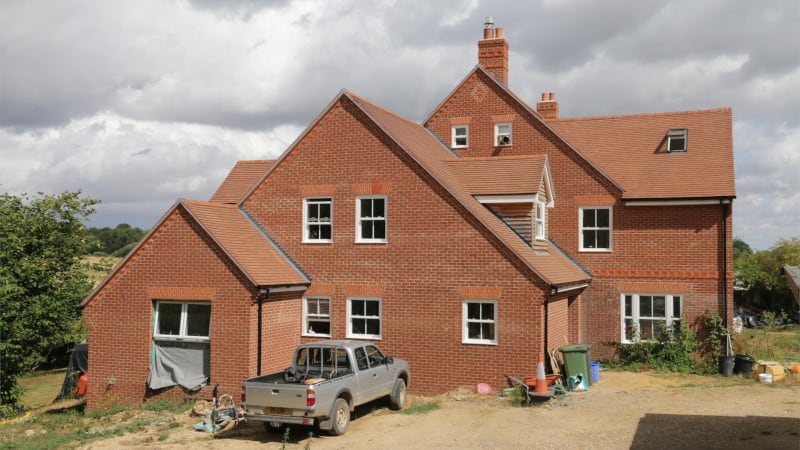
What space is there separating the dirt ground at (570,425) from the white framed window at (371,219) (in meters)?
4.93

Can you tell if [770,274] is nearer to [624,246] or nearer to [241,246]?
[624,246]

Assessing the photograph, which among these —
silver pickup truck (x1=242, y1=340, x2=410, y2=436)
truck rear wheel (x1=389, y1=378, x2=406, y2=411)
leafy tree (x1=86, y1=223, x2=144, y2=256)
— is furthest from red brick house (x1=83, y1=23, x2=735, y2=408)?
leafy tree (x1=86, y1=223, x2=144, y2=256)

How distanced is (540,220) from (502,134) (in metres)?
5.38

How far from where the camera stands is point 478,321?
19.6 m

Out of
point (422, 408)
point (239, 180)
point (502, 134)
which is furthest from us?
point (239, 180)

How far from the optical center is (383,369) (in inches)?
673

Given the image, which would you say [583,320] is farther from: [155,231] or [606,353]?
[155,231]

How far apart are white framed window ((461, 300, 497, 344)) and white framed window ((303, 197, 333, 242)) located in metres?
4.78

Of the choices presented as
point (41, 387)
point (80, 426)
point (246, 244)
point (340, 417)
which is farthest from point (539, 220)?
point (41, 387)

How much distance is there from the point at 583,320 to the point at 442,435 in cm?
1041

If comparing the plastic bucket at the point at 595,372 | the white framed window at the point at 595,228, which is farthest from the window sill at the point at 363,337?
the white framed window at the point at 595,228

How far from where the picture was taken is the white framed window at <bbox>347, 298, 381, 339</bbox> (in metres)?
20.8

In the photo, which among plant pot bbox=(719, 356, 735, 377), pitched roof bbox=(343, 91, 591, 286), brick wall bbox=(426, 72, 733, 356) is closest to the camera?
pitched roof bbox=(343, 91, 591, 286)

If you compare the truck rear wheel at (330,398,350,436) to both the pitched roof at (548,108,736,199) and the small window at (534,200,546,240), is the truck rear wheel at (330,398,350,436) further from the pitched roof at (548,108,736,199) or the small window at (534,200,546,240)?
the pitched roof at (548,108,736,199)
